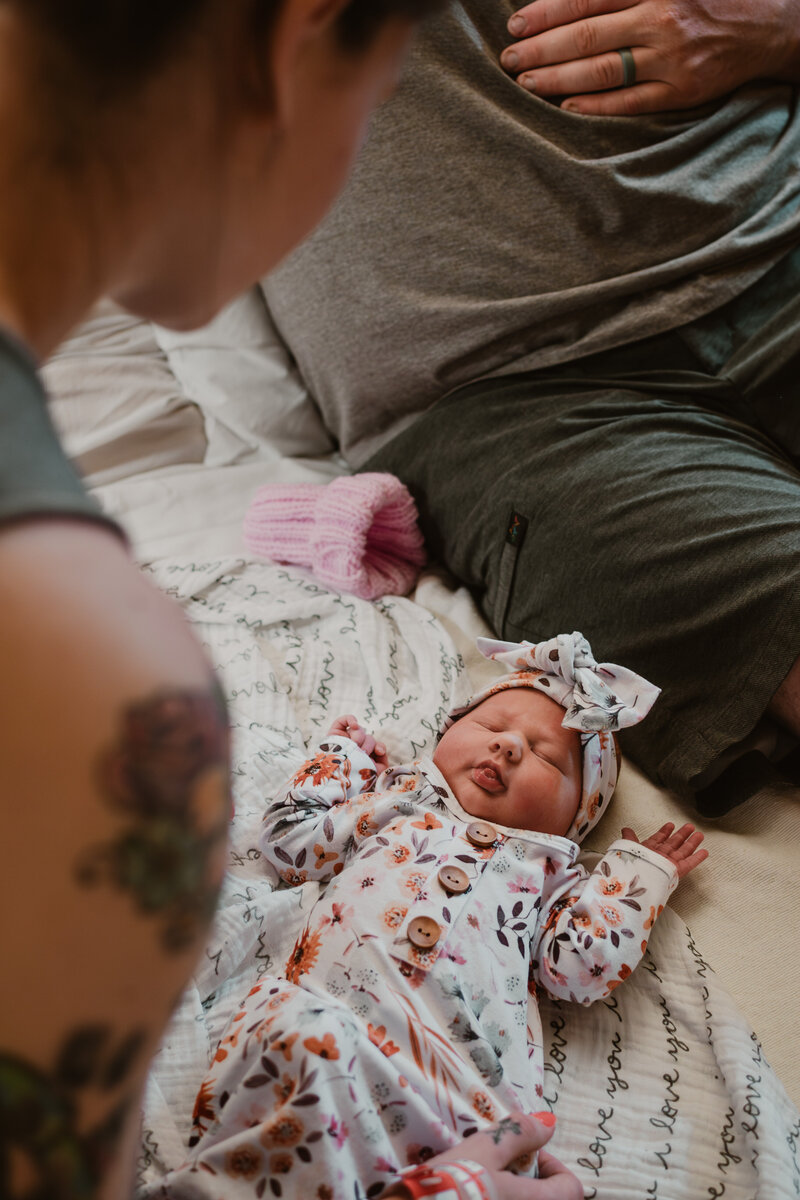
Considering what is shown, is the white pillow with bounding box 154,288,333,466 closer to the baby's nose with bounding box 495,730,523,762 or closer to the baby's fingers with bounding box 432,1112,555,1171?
the baby's nose with bounding box 495,730,523,762

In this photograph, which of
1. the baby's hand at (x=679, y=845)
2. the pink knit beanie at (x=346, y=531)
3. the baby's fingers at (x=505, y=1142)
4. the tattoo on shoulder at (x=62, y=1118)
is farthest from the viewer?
the pink knit beanie at (x=346, y=531)

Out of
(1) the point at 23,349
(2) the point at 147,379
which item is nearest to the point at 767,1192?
(1) the point at 23,349

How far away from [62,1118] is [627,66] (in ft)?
4.82

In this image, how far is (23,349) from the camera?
41 centimetres

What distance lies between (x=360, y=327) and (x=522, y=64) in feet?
1.51

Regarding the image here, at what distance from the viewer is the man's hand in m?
1.31

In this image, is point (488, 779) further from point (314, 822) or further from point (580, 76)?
point (580, 76)

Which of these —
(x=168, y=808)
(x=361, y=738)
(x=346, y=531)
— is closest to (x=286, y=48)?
(x=168, y=808)

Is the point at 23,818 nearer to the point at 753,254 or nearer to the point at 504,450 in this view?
the point at 504,450

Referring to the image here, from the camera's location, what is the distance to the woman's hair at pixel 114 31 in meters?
0.38

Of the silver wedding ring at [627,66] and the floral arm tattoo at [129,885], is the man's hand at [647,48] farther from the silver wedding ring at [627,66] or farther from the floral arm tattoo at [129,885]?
the floral arm tattoo at [129,885]

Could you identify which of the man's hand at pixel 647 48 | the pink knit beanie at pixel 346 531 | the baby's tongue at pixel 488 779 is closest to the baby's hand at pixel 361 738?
the baby's tongue at pixel 488 779

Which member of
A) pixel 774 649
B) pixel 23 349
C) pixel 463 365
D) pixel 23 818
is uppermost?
pixel 23 349

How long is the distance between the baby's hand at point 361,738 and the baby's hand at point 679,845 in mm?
329
